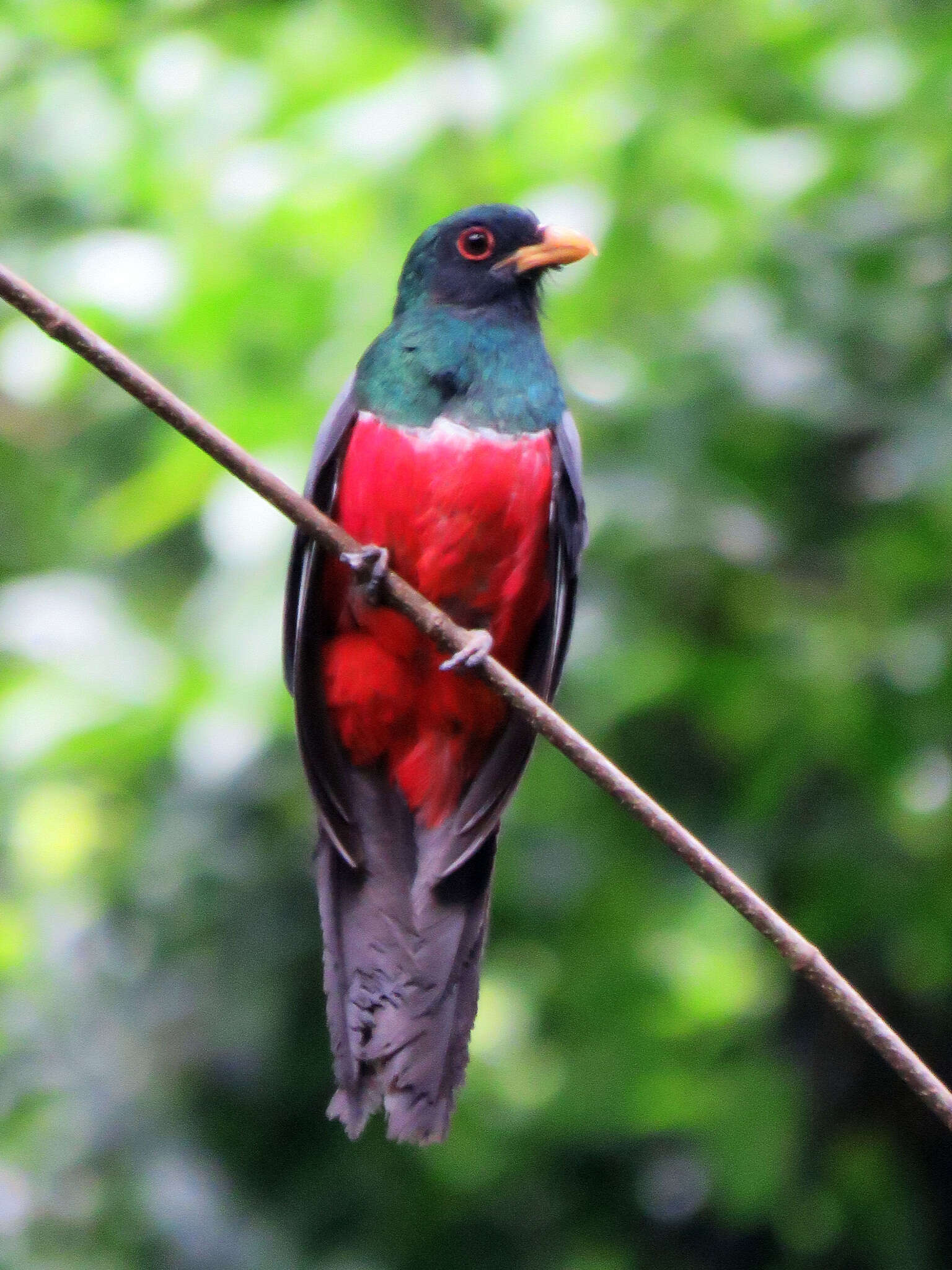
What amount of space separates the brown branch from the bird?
0.64 metres

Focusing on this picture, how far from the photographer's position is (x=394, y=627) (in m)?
3.22

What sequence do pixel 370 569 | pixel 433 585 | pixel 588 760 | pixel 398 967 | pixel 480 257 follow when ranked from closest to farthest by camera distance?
pixel 588 760 < pixel 370 569 < pixel 398 967 < pixel 433 585 < pixel 480 257

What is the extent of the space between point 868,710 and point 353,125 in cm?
173

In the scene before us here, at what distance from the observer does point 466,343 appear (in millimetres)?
3338

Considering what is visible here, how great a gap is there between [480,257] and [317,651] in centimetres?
94

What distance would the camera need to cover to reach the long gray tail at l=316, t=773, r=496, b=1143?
2.73m

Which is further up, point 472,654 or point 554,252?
point 554,252

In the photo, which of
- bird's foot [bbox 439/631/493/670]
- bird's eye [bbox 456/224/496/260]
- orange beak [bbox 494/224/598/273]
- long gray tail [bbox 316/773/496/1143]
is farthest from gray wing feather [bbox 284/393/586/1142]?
bird's eye [bbox 456/224/496/260]

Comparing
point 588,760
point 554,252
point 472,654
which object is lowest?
point 588,760

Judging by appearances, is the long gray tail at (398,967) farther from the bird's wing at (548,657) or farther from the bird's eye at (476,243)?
the bird's eye at (476,243)

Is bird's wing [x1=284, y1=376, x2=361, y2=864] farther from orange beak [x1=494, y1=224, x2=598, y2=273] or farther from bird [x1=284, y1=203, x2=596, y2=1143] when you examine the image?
orange beak [x1=494, y1=224, x2=598, y2=273]

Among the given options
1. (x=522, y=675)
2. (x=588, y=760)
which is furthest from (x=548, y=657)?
(x=588, y=760)

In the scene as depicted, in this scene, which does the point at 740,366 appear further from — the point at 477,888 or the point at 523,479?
the point at 477,888

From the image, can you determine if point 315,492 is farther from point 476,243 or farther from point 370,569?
point 476,243
